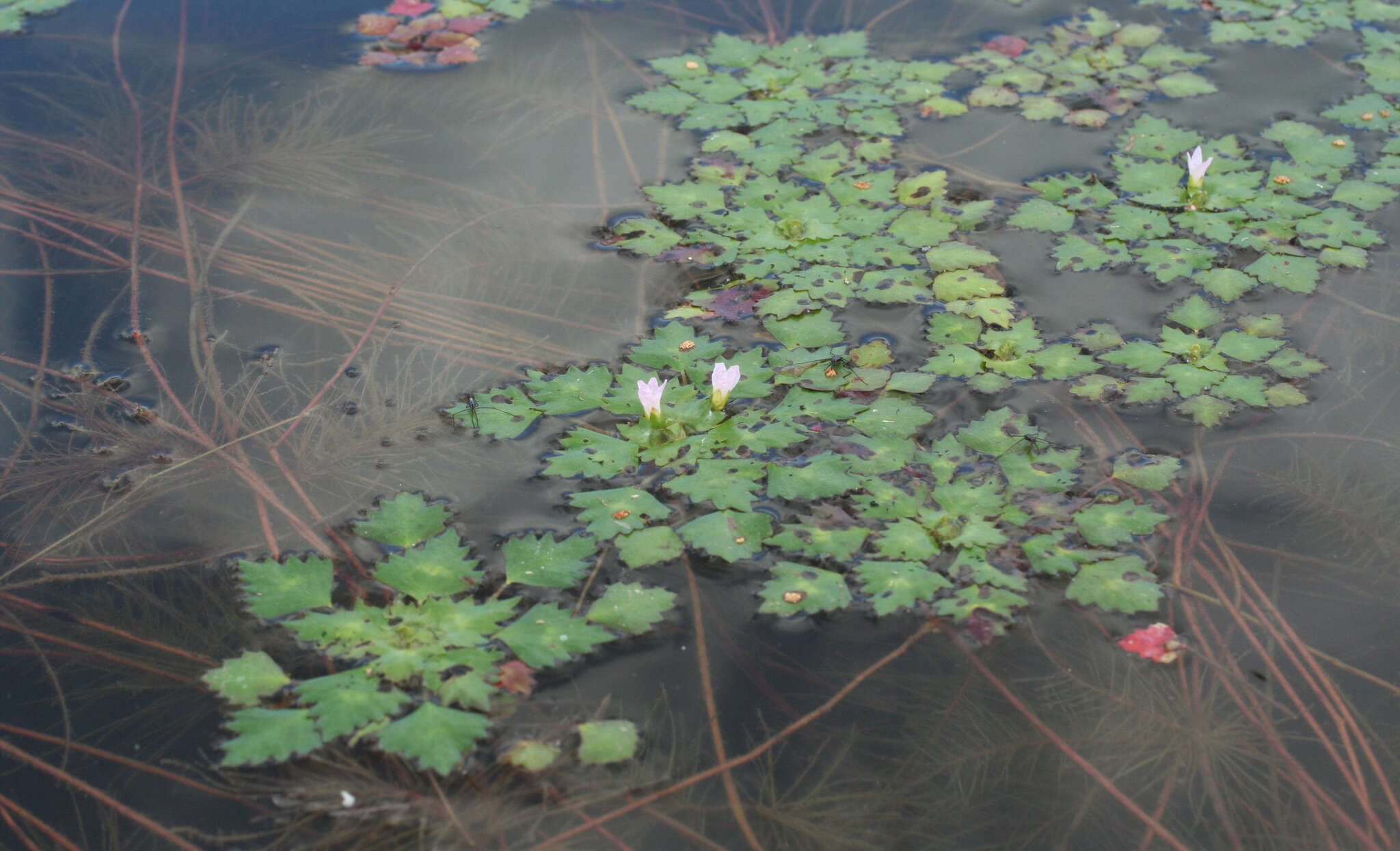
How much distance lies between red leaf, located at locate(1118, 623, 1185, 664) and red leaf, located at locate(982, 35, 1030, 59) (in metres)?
2.50

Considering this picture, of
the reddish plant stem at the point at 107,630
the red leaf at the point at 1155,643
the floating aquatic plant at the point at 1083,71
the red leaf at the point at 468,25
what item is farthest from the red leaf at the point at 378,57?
the red leaf at the point at 1155,643

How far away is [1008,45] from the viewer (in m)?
3.76

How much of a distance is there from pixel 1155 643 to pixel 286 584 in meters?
1.61

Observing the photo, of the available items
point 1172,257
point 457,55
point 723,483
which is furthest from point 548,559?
A: point 457,55

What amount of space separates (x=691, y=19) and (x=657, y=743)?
3.06 metres

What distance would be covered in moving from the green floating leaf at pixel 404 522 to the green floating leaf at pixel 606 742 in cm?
56

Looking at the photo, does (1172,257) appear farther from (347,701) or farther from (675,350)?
(347,701)

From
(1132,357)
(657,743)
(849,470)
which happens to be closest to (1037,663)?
(849,470)

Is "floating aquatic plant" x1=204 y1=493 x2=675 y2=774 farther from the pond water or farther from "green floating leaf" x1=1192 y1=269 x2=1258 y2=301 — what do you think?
"green floating leaf" x1=1192 y1=269 x2=1258 y2=301

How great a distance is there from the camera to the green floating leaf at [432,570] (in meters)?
1.95

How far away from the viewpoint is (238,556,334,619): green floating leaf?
192 cm

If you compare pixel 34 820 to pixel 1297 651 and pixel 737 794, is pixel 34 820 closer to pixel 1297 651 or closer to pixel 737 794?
pixel 737 794

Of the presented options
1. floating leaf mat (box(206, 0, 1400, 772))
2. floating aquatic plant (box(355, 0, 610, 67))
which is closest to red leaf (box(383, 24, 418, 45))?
floating aquatic plant (box(355, 0, 610, 67))

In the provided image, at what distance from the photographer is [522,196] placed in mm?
3074
